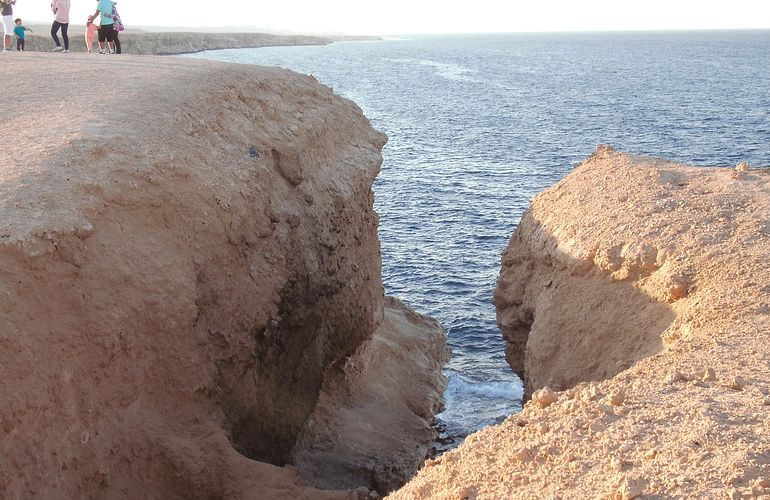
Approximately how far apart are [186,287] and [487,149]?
36702 millimetres

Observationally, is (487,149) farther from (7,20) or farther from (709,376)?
(709,376)

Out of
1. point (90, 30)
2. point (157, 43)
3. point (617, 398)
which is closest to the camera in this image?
point (617, 398)

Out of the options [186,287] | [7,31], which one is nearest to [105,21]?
[7,31]

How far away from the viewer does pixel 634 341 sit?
1345 centimetres

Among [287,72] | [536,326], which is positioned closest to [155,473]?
[536,326]

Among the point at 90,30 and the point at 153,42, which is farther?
the point at 153,42

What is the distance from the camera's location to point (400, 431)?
19.2 m

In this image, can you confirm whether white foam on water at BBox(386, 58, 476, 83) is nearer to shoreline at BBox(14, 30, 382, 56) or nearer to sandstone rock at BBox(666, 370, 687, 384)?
shoreline at BBox(14, 30, 382, 56)

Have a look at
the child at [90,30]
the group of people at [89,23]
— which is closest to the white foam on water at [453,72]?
the child at [90,30]

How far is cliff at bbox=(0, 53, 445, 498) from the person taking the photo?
433 inches

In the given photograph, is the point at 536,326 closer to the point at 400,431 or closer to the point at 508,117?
the point at 400,431

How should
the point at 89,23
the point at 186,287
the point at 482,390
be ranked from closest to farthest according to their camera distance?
the point at 186,287
the point at 482,390
the point at 89,23

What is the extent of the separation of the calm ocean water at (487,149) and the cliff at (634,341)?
5722mm

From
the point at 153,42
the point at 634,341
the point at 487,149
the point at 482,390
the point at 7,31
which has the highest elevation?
the point at 153,42
